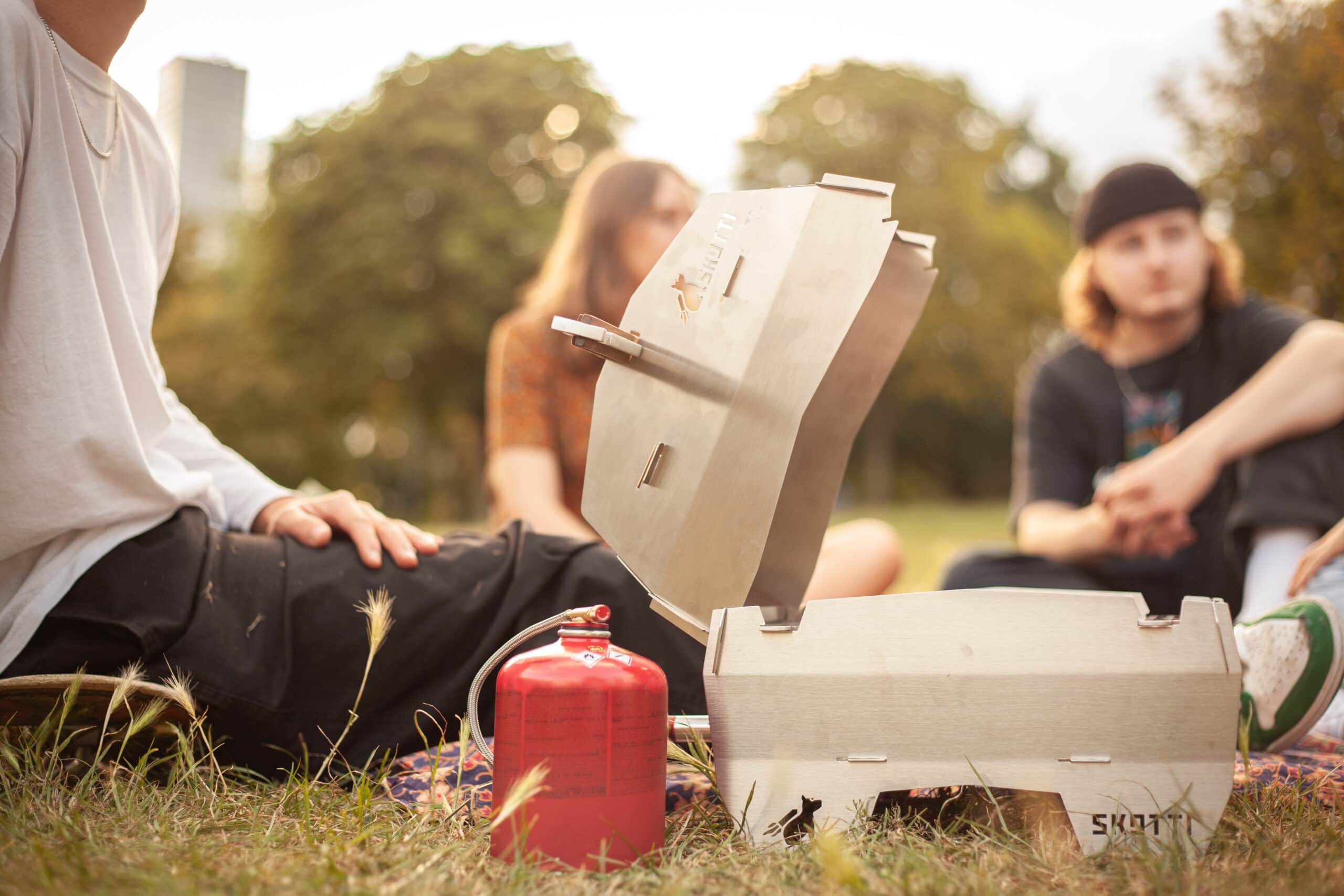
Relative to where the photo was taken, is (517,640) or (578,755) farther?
(517,640)

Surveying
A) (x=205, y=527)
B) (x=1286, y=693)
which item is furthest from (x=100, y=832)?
(x=1286, y=693)

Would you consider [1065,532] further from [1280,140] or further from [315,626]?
[315,626]

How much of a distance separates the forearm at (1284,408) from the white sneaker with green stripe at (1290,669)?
0.88 m

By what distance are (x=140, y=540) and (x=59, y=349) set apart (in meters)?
0.30

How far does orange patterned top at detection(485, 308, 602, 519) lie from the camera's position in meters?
2.83

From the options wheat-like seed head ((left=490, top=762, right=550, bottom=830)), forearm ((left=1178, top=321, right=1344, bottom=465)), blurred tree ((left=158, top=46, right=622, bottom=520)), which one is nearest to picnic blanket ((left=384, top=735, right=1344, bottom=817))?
wheat-like seed head ((left=490, top=762, right=550, bottom=830))

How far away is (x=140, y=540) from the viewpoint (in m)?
1.40

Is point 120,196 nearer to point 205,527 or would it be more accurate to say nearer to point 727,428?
point 205,527

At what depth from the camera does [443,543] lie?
1.59 metres

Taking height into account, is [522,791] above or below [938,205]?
below

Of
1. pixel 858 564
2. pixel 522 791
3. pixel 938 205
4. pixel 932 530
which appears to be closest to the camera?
pixel 522 791

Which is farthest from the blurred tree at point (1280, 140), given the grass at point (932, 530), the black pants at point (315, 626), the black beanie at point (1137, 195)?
the black pants at point (315, 626)

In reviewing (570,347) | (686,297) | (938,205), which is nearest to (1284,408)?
(686,297)

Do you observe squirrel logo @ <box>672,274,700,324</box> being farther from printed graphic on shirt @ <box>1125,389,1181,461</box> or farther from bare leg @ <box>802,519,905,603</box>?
printed graphic on shirt @ <box>1125,389,1181,461</box>
